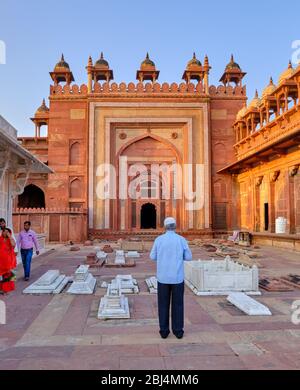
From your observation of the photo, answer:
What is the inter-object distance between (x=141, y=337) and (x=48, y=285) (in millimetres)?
3056

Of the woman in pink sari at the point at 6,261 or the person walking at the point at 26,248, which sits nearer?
the woman in pink sari at the point at 6,261

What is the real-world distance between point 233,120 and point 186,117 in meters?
2.64

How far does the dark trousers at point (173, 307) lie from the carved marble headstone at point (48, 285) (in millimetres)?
2967

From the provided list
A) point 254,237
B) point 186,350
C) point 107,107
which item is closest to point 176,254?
point 186,350

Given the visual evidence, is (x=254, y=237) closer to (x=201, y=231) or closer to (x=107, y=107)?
(x=201, y=231)

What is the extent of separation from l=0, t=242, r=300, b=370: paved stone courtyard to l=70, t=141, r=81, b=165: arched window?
50.6 ft

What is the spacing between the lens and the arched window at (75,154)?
20922 millimetres

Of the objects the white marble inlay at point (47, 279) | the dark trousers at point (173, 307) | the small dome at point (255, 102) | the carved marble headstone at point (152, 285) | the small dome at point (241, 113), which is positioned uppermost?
the small dome at point (255, 102)

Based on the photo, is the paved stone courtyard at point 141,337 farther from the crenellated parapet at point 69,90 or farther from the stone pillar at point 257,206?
the crenellated parapet at point 69,90

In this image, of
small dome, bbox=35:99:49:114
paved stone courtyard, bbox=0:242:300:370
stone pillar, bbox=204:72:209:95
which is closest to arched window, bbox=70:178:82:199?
stone pillar, bbox=204:72:209:95

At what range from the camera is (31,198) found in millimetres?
28094

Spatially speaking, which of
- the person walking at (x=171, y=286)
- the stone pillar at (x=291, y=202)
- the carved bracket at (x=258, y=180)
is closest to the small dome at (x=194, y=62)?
the carved bracket at (x=258, y=180)

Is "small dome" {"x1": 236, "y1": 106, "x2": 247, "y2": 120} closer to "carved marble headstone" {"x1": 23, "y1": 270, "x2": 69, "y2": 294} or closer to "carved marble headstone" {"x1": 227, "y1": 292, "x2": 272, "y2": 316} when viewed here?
"carved marble headstone" {"x1": 23, "y1": 270, "x2": 69, "y2": 294}

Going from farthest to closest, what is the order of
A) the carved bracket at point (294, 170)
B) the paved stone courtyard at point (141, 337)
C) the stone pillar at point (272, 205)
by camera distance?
the stone pillar at point (272, 205) → the carved bracket at point (294, 170) → the paved stone courtyard at point (141, 337)
